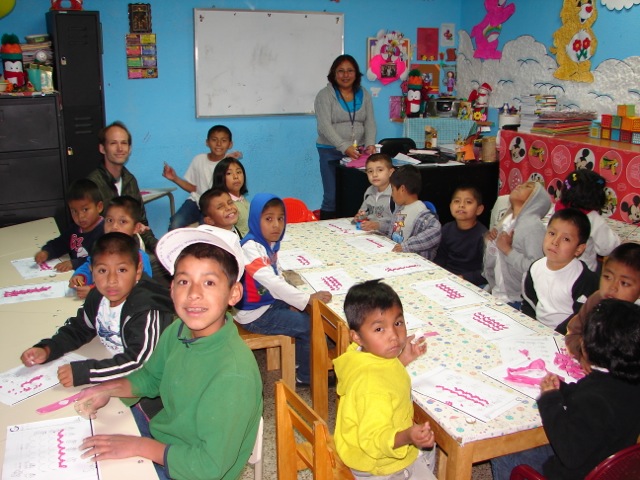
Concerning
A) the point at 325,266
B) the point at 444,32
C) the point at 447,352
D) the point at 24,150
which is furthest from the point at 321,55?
the point at 447,352

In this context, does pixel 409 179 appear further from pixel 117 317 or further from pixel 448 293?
pixel 117 317

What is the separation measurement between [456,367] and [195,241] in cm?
96

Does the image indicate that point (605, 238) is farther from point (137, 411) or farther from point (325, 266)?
point (137, 411)

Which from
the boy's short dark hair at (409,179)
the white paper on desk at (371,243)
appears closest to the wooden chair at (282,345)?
the white paper on desk at (371,243)

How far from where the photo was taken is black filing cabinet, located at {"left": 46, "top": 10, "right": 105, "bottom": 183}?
16.0 feet

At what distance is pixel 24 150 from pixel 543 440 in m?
4.40

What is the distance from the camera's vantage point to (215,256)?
1620 mm

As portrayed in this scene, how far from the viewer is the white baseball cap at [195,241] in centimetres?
163

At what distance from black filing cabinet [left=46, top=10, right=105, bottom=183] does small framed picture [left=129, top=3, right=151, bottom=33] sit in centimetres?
51

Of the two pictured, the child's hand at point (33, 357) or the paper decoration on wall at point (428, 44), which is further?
the paper decoration on wall at point (428, 44)

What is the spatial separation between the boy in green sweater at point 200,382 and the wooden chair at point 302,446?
121mm

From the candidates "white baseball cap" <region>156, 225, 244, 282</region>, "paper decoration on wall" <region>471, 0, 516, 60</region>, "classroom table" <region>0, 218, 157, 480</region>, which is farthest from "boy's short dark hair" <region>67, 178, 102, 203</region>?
"paper decoration on wall" <region>471, 0, 516, 60</region>

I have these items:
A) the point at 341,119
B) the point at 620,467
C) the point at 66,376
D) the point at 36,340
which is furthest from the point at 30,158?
the point at 620,467

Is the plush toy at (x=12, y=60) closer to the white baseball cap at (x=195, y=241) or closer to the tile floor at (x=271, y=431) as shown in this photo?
the tile floor at (x=271, y=431)
